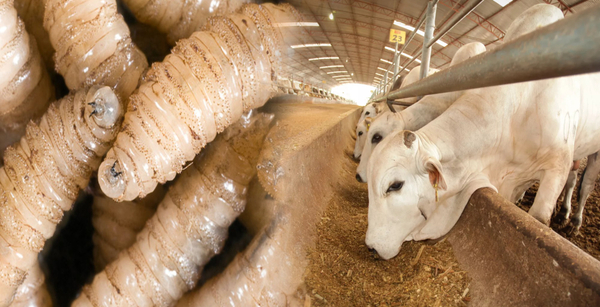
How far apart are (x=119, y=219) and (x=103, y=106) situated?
0.54 metres

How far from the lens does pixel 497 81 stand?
0.64 m

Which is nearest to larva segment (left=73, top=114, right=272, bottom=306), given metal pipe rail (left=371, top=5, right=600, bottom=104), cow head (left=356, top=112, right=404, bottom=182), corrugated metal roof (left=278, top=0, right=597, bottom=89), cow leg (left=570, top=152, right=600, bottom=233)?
metal pipe rail (left=371, top=5, right=600, bottom=104)

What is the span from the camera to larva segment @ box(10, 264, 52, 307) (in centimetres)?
112

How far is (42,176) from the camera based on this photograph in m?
1.02

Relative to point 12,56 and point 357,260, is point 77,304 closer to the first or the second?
point 12,56

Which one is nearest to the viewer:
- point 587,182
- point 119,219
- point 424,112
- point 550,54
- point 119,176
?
point 550,54

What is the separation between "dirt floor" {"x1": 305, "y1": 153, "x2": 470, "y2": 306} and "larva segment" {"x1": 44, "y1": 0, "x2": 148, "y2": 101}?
3.01 feet

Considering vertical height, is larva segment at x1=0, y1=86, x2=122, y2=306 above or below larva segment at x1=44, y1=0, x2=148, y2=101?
below

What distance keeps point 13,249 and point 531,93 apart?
230 centimetres

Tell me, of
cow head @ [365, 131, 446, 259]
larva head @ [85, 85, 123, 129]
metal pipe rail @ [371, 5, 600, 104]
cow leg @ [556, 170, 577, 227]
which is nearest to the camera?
metal pipe rail @ [371, 5, 600, 104]

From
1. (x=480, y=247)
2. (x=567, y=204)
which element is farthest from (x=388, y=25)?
(x=480, y=247)

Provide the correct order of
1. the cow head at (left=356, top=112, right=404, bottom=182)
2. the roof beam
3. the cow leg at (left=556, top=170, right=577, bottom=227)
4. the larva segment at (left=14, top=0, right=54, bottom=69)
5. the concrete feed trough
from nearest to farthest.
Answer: the concrete feed trough → the larva segment at (left=14, top=0, right=54, bottom=69) → the cow head at (left=356, top=112, right=404, bottom=182) → the cow leg at (left=556, top=170, right=577, bottom=227) → the roof beam

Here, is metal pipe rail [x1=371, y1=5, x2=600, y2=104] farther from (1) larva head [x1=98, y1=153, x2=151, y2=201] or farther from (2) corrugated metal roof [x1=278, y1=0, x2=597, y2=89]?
(2) corrugated metal roof [x1=278, y1=0, x2=597, y2=89]

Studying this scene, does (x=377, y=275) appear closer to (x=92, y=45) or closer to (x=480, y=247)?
(x=480, y=247)
